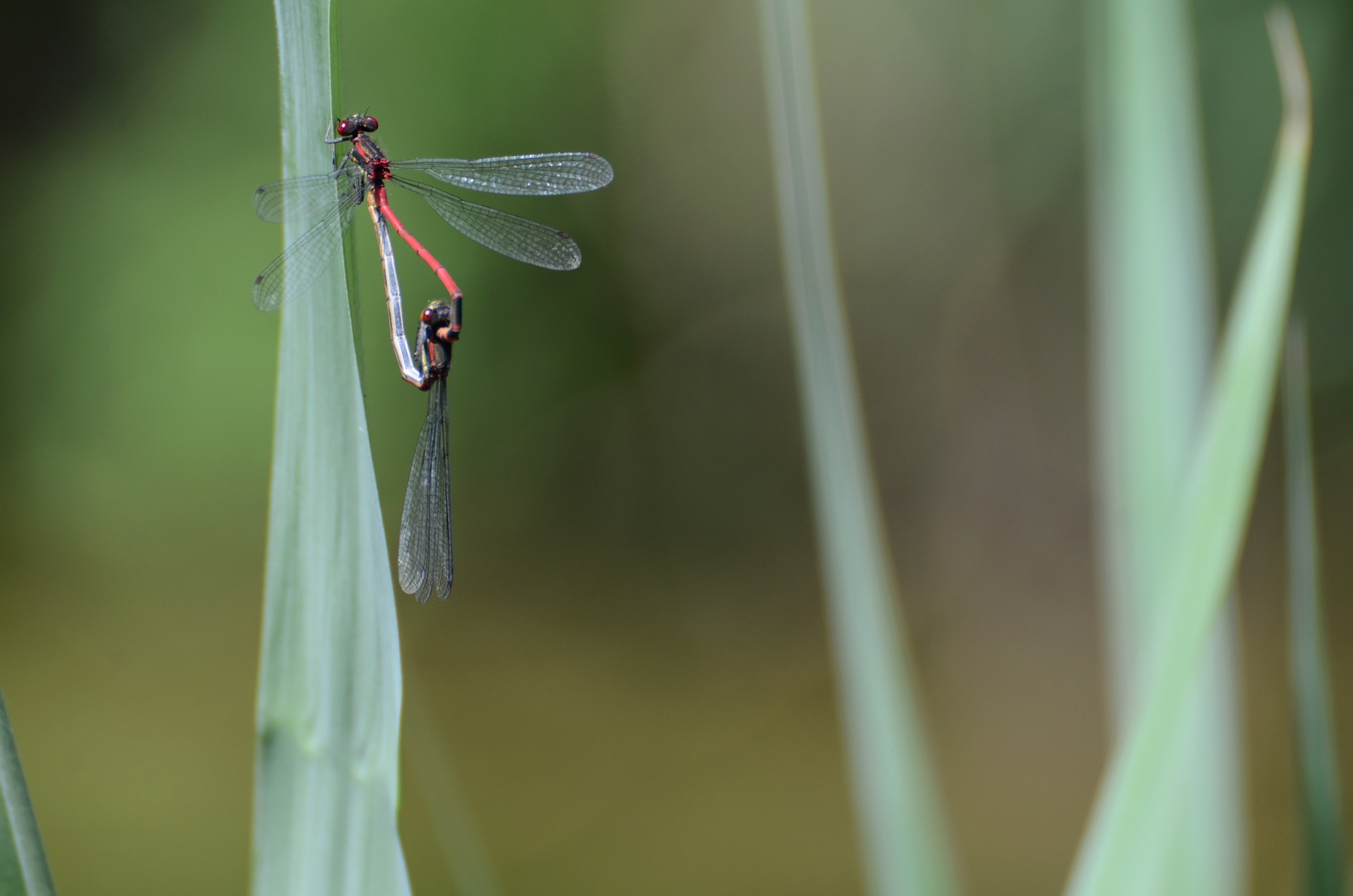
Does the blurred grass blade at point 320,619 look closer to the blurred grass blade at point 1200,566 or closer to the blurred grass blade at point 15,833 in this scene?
the blurred grass blade at point 15,833

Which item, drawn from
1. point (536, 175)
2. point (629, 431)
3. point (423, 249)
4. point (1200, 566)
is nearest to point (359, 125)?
point (423, 249)

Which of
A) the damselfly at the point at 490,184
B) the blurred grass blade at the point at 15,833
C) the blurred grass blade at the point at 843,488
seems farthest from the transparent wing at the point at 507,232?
the blurred grass blade at the point at 15,833

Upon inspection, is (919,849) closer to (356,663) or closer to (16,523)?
(356,663)

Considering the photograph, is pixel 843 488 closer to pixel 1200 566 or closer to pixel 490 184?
pixel 1200 566

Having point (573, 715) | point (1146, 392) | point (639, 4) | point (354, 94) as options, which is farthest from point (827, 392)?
point (573, 715)

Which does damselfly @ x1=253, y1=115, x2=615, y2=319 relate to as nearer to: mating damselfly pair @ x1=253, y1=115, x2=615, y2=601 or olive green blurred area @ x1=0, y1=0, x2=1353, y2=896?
mating damselfly pair @ x1=253, y1=115, x2=615, y2=601

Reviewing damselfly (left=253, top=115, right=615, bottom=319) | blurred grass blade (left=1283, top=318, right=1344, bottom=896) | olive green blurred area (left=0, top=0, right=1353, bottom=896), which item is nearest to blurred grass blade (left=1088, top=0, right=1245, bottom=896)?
blurred grass blade (left=1283, top=318, right=1344, bottom=896)
